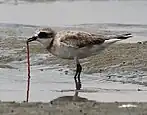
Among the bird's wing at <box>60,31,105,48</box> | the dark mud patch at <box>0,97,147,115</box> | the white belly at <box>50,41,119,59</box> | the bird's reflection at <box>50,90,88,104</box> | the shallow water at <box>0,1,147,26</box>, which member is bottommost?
the shallow water at <box>0,1,147,26</box>

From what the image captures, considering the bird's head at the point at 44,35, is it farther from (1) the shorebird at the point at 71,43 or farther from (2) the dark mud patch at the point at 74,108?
(2) the dark mud patch at the point at 74,108

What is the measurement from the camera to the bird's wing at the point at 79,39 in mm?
11602

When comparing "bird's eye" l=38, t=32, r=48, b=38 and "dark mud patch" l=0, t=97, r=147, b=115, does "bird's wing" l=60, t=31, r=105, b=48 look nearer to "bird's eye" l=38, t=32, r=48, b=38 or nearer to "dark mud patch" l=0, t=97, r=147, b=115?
"bird's eye" l=38, t=32, r=48, b=38

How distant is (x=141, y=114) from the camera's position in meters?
7.93

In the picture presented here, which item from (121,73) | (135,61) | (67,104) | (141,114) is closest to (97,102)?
(67,104)

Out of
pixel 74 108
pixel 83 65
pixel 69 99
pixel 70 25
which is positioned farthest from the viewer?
pixel 70 25

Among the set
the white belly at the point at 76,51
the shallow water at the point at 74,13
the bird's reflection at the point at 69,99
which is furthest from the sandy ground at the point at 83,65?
the shallow water at the point at 74,13

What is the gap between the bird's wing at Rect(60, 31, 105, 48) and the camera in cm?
1160

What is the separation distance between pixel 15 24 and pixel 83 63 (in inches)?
280

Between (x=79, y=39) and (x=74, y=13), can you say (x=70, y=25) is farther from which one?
(x=79, y=39)

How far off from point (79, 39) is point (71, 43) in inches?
7.8

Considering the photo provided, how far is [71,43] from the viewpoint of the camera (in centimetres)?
1162

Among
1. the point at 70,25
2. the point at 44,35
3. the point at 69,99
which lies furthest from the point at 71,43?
the point at 70,25

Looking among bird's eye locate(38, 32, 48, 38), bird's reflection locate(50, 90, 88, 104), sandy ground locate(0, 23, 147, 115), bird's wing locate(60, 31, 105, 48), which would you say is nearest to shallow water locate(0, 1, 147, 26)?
sandy ground locate(0, 23, 147, 115)
